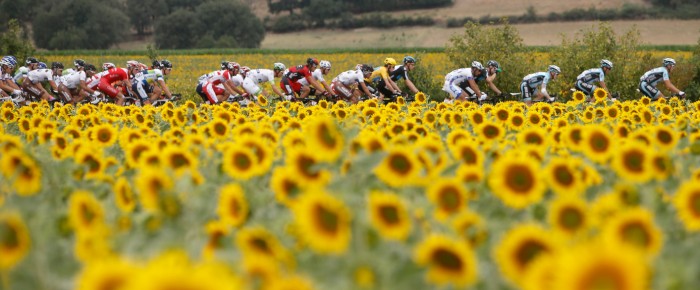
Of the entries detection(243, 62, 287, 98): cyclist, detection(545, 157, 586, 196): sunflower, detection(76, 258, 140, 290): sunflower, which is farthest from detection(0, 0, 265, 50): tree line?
detection(76, 258, 140, 290): sunflower

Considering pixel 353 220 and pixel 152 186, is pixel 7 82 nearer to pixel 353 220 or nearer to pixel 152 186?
pixel 152 186

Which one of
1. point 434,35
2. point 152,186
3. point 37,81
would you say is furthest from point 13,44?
point 434,35

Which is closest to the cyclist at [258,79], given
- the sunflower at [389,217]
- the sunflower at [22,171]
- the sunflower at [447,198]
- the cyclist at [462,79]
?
the cyclist at [462,79]

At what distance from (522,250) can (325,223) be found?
0.69 m

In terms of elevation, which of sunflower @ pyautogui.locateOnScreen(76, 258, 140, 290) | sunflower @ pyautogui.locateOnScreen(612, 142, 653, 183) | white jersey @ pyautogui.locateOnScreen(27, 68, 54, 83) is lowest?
white jersey @ pyautogui.locateOnScreen(27, 68, 54, 83)

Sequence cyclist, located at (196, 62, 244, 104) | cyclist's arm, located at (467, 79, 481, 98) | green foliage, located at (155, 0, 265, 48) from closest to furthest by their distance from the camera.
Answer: cyclist, located at (196, 62, 244, 104)
cyclist's arm, located at (467, 79, 481, 98)
green foliage, located at (155, 0, 265, 48)

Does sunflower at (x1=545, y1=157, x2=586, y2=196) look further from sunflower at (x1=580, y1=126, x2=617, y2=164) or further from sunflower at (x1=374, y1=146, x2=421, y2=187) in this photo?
sunflower at (x1=580, y1=126, x2=617, y2=164)

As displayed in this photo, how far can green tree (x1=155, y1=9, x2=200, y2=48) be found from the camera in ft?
281

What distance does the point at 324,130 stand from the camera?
3715 millimetres

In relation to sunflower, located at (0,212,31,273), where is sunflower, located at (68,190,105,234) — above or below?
below

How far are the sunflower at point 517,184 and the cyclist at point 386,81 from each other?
14.5 meters

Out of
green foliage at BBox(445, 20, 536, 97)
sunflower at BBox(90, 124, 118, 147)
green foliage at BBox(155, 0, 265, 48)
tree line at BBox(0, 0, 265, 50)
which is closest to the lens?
sunflower at BBox(90, 124, 118, 147)

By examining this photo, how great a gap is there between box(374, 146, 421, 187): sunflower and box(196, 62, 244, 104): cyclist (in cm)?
1386

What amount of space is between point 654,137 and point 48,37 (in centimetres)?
8966
